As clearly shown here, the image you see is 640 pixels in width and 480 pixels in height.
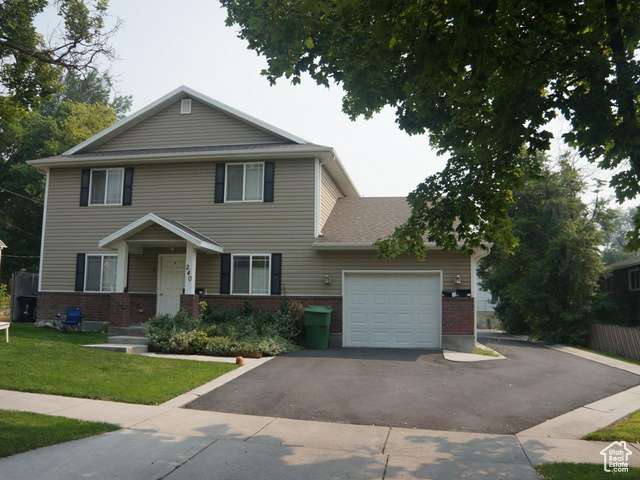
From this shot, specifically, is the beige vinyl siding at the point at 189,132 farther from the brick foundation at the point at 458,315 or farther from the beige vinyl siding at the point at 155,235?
the brick foundation at the point at 458,315

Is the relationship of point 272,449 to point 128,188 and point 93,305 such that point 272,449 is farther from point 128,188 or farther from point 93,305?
point 128,188

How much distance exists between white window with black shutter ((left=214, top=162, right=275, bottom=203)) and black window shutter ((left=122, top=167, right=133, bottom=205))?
117 inches

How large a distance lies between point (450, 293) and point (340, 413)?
809 cm

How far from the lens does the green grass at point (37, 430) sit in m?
5.49

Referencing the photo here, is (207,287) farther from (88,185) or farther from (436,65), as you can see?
(436,65)

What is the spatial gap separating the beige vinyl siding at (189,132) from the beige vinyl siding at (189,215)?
939mm

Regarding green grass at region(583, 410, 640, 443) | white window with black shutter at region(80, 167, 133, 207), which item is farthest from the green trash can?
green grass at region(583, 410, 640, 443)

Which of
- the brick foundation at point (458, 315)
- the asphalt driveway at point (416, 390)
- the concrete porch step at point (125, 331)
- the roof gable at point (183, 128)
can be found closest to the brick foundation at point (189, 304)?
the concrete porch step at point (125, 331)

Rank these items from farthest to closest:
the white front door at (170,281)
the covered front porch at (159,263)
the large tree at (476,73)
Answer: the white front door at (170,281), the covered front porch at (159,263), the large tree at (476,73)

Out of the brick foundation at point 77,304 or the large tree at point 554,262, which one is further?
the large tree at point 554,262

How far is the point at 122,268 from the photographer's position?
600 inches

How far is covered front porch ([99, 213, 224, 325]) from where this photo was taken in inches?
588

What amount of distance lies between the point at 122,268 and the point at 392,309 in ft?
26.4

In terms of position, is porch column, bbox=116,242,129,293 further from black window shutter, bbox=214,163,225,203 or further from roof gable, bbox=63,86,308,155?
roof gable, bbox=63,86,308,155
